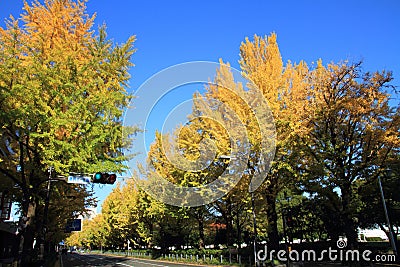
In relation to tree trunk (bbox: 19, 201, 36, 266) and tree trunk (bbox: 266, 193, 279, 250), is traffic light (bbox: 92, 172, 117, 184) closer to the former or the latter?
tree trunk (bbox: 19, 201, 36, 266)

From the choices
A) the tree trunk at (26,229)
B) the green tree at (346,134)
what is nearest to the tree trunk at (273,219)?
the green tree at (346,134)

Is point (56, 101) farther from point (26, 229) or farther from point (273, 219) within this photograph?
point (273, 219)

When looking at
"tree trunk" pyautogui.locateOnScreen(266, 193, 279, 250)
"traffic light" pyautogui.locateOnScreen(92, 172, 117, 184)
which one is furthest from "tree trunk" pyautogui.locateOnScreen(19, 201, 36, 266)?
"tree trunk" pyautogui.locateOnScreen(266, 193, 279, 250)

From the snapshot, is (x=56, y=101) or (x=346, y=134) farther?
(x=346, y=134)

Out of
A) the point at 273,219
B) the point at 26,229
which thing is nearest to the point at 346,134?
the point at 273,219

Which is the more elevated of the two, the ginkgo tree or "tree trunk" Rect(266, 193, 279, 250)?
the ginkgo tree

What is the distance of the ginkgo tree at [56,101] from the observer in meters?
9.78

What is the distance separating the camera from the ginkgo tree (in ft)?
32.1

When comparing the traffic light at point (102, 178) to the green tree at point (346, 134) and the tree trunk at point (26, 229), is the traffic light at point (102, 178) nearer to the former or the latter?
the tree trunk at point (26, 229)

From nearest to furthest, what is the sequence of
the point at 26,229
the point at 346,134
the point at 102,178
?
1. the point at 102,178
2. the point at 26,229
3. the point at 346,134

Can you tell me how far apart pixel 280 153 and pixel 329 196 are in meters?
3.61

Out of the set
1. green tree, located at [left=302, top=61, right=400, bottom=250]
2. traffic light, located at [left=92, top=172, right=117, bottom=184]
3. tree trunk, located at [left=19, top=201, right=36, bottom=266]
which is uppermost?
green tree, located at [left=302, top=61, right=400, bottom=250]

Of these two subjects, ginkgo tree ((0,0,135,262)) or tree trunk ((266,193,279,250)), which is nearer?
ginkgo tree ((0,0,135,262))

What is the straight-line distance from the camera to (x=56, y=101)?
10.4m
